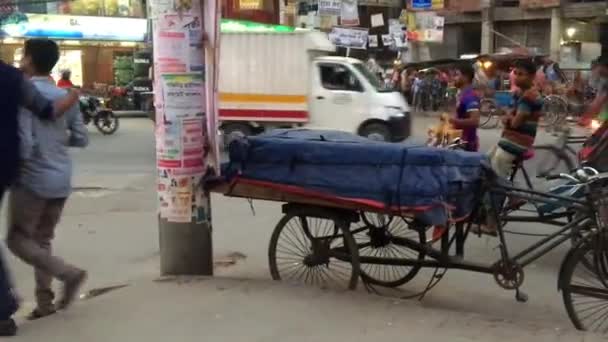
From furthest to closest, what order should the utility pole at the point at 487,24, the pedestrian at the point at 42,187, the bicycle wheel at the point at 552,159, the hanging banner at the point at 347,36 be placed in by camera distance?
the utility pole at the point at 487,24 → the hanging banner at the point at 347,36 → the bicycle wheel at the point at 552,159 → the pedestrian at the point at 42,187

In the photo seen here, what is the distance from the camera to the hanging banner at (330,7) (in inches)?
1117

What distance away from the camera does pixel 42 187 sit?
444cm

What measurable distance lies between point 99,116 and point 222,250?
14138 mm

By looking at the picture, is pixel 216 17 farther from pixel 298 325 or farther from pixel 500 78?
pixel 500 78

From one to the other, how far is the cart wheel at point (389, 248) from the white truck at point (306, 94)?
33.5 ft

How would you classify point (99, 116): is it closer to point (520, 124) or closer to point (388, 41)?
point (520, 124)

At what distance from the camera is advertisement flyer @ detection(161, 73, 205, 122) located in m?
5.07

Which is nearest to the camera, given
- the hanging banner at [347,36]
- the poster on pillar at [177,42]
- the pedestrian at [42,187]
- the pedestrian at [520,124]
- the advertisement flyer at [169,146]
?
the pedestrian at [42,187]

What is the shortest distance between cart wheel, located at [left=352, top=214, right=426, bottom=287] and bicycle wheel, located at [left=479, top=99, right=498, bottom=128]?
55.8 feet

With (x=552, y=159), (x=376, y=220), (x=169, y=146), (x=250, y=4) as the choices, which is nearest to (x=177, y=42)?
(x=169, y=146)

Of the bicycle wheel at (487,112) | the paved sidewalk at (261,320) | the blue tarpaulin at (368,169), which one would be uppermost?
the blue tarpaulin at (368,169)

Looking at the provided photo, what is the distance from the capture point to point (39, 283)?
471cm

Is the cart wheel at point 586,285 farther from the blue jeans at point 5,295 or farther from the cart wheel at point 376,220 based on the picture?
the blue jeans at point 5,295

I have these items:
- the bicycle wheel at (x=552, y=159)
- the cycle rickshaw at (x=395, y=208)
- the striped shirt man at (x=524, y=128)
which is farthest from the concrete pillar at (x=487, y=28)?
the cycle rickshaw at (x=395, y=208)
